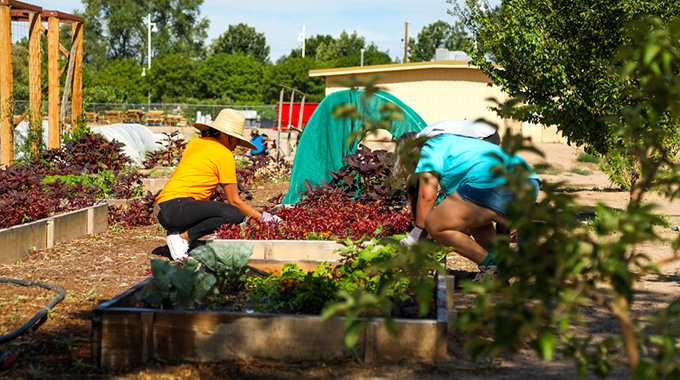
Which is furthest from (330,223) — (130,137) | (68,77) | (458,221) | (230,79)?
(230,79)

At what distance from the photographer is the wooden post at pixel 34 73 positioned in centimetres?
1055

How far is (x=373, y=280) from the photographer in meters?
4.27

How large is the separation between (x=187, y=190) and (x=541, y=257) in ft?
14.7

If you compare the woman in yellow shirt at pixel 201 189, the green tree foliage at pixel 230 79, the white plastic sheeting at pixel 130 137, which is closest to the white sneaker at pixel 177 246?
the woman in yellow shirt at pixel 201 189

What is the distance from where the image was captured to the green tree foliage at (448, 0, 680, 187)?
26.7ft

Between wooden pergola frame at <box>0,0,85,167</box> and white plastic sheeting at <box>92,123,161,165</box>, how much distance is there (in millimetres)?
1756

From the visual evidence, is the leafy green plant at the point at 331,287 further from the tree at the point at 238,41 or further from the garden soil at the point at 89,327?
the tree at the point at 238,41

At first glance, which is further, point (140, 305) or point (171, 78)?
point (171, 78)

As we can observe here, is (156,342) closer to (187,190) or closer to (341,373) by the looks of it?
(341,373)

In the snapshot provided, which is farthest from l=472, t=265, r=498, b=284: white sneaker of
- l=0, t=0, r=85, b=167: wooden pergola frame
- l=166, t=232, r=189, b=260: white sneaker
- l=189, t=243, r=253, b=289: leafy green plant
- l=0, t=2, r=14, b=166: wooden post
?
l=0, t=2, r=14, b=166: wooden post

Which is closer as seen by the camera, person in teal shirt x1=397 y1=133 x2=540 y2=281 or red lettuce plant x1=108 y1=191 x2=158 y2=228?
person in teal shirt x1=397 y1=133 x2=540 y2=281

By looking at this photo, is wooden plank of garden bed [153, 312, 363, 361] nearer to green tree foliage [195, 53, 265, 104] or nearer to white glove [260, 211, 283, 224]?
white glove [260, 211, 283, 224]

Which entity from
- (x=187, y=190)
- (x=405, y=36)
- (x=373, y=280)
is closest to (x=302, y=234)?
(x=187, y=190)

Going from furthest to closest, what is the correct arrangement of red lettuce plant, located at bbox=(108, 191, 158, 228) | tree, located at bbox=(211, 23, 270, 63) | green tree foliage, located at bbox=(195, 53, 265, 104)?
tree, located at bbox=(211, 23, 270, 63) < green tree foliage, located at bbox=(195, 53, 265, 104) < red lettuce plant, located at bbox=(108, 191, 158, 228)
